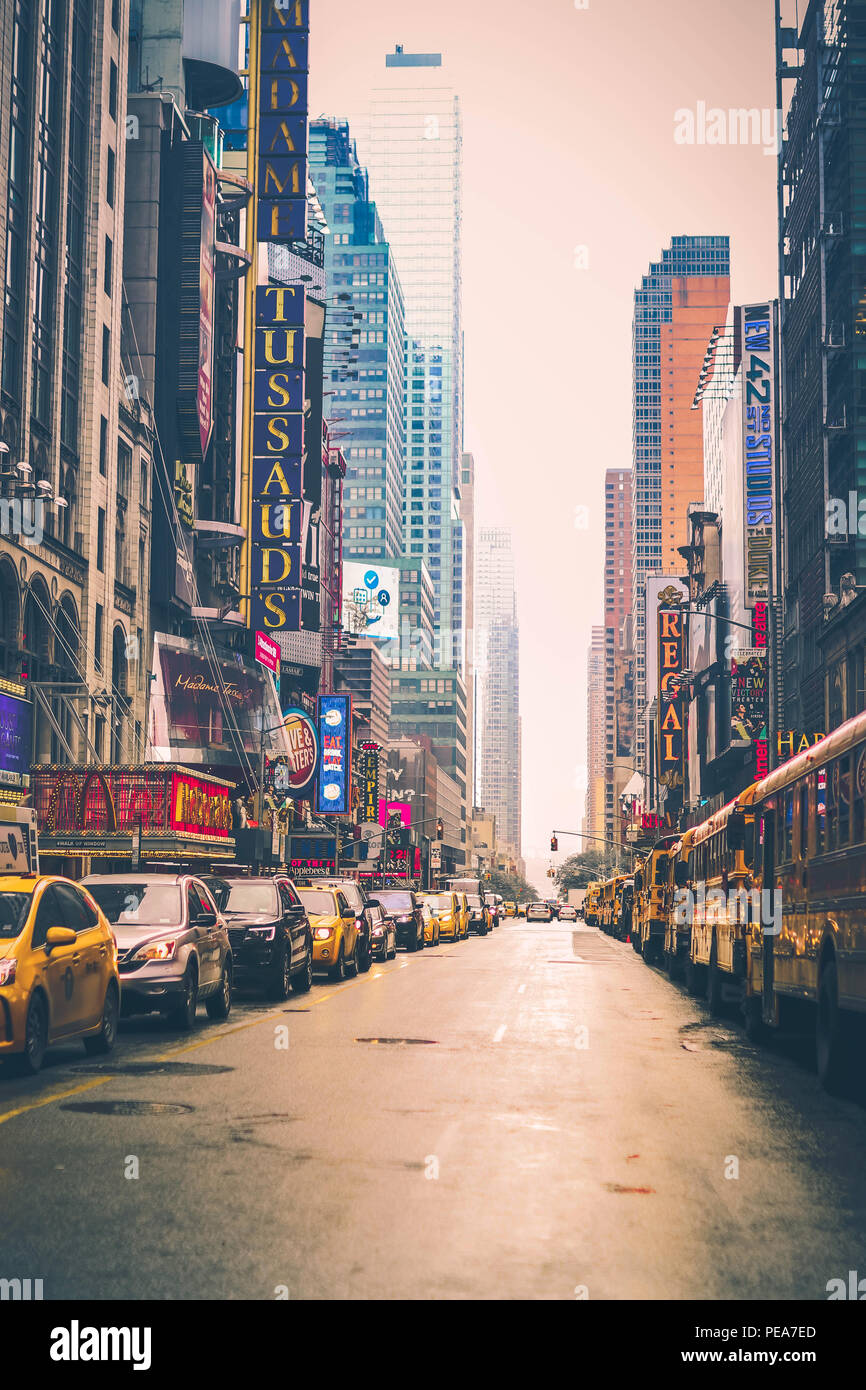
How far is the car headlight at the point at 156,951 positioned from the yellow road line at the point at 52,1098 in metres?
3.77

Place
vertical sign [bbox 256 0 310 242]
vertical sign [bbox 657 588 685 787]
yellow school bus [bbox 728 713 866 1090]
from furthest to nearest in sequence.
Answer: vertical sign [bbox 657 588 685 787] → vertical sign [bbox 256 0 310 242] → yellow school bus [bbox 728 713 866 1090]

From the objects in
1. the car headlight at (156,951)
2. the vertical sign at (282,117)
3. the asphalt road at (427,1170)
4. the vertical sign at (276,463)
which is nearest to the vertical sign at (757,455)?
the vertical sign at (276,463)

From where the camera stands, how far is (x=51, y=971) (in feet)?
44.4

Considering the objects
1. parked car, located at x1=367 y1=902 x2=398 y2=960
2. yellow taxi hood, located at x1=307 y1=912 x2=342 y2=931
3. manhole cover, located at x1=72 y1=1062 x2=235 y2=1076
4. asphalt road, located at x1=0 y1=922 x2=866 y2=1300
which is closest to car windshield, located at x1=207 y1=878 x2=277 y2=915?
yellow taxi hood, located at x1=307 y1=912 x2=342 y2=931

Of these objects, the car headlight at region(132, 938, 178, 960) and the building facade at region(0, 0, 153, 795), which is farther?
the building facade at region(0, 0, 153, 795)

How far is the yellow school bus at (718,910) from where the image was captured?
19.9 m

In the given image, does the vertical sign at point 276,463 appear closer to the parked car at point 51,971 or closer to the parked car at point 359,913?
the parked car at point 359,913

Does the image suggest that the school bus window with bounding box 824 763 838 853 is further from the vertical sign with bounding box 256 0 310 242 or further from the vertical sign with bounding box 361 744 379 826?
the vertical sign with bounding box 361 744 379 826

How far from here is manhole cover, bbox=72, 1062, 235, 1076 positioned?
13.9 meters

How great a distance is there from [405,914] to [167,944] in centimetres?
2957

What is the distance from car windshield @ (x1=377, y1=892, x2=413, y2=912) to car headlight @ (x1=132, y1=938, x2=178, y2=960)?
29471mm

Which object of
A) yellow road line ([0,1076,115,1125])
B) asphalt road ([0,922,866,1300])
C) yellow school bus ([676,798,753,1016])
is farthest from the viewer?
yellow school bus ([676,798,753,1016])

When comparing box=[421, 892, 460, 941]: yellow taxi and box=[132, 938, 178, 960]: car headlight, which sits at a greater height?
box=[132, 938, 178, 960]: car headlight

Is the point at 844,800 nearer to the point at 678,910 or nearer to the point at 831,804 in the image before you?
the point at 831,804
